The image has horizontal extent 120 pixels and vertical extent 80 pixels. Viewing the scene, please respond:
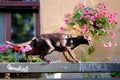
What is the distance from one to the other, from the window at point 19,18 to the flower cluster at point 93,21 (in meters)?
0.62

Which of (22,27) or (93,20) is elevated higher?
(93,20)

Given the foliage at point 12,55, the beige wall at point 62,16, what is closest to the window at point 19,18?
the beige wall at point 62,16

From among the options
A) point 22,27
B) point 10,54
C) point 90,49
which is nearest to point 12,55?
point 10,54

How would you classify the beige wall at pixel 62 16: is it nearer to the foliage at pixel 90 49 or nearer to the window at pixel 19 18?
the foliage at pixel 90 49

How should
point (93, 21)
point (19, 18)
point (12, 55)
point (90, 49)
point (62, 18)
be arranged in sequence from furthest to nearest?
point (19, 18) < point (62, 18) < point (90, 49) < point (93, 21) < point (12, 55)

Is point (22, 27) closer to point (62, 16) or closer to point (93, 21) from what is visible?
point (62, 16)

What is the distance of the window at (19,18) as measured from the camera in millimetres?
5766

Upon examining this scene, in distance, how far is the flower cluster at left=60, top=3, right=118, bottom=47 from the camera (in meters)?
5.25

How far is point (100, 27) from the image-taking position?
5.29 meters

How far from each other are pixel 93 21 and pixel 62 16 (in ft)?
1.67

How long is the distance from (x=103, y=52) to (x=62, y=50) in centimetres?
130

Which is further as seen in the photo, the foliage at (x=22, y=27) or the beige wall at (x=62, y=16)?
the foliage at (x=22, y=27)

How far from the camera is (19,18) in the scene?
5863 mm

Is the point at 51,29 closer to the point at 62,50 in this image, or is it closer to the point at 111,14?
the point at 111,14
